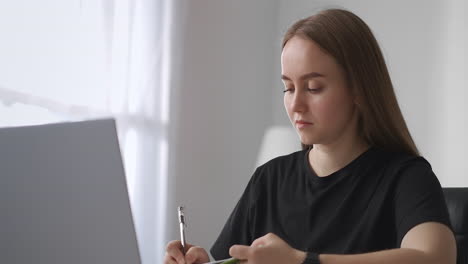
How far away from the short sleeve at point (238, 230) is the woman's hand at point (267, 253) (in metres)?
0.52

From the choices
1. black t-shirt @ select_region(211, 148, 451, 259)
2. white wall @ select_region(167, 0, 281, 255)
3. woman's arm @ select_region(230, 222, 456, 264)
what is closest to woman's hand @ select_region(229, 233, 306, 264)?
woman's arm @ select_region(230, 222, 456, 264)

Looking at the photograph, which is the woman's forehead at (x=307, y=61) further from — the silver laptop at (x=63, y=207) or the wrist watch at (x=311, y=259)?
the silver laptop at (x=63, y=207)

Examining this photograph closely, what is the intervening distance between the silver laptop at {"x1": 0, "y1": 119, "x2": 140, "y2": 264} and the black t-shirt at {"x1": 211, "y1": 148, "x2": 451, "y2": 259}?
0.58 m

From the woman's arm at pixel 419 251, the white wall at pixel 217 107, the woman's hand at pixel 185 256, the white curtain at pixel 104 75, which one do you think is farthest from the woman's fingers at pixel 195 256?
the white wall at pixel 217 107

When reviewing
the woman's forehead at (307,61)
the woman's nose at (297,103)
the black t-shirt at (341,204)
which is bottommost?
the black t-shirt at (341,204)

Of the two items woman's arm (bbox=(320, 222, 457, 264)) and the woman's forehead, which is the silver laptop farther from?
the woman's forehead

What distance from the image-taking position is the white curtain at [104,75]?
7.84 ft

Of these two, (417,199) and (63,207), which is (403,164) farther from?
(63,207)

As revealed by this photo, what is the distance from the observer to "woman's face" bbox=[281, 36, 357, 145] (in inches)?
52.4

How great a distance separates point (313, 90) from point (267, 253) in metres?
0.43

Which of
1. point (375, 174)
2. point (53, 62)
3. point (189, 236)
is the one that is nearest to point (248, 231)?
point (375, 174)

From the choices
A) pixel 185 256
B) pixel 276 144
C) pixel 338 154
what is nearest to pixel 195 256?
pixel 185 256

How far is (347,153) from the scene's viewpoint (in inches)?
57.9

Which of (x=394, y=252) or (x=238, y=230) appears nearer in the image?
(x=394, y=252)
